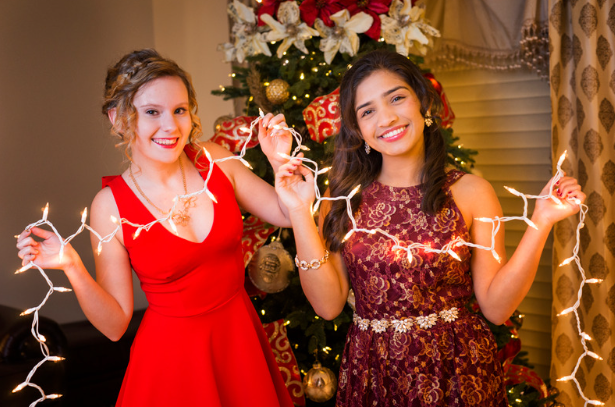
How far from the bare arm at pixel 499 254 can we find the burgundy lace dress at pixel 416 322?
3cm

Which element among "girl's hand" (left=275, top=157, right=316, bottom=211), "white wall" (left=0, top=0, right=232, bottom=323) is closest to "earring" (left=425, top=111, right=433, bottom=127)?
"girl's hand" (left=275, top=157, right=316, bottom=211)

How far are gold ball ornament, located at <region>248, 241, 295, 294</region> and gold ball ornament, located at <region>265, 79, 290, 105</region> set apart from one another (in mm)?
618

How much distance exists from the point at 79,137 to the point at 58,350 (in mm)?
1300

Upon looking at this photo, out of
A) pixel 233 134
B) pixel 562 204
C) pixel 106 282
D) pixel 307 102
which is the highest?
pixel 307 102

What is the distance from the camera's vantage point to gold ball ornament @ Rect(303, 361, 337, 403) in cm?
220

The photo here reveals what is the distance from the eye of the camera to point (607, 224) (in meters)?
2.41

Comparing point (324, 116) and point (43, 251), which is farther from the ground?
point (324, 116)

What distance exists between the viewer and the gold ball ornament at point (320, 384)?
2.20 meters

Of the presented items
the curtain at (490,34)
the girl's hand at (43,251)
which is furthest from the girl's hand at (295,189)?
the curtain at (490,34)

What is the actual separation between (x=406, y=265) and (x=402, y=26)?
4.12ft

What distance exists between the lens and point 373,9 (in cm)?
235

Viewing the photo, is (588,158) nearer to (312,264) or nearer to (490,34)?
(490,34)

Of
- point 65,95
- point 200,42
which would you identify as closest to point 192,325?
point 65,95

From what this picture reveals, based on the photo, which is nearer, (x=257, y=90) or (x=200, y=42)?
(x=257, y=90)
